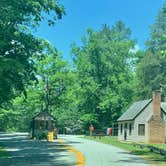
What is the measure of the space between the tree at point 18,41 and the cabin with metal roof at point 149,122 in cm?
3008

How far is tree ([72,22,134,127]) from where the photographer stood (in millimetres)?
99438

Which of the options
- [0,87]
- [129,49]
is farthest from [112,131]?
[0,87]

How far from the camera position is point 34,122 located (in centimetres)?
7175

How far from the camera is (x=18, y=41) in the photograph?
35188 millimetres

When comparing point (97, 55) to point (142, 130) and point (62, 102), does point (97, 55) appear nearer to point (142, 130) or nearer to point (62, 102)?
point (62, 102)

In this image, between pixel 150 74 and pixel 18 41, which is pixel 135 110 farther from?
pixel 18 41

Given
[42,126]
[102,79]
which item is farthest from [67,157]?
[102,79]

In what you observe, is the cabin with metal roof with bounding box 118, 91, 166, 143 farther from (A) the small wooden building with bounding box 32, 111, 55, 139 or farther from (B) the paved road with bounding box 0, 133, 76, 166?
(B) the paved road with bounding box 0, 133, 76, 166

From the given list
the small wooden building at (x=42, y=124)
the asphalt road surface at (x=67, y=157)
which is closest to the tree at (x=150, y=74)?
the small wooden building at (x=42, y=124)

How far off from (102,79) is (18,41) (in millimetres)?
67258

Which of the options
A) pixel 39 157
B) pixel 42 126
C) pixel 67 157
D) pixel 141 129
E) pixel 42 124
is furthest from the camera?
pixel 42 124

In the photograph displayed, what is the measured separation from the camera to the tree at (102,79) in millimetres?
99438

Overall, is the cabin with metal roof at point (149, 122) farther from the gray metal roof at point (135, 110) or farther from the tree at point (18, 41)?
the tree at point (18, 41)

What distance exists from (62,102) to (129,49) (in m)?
18.1
